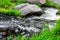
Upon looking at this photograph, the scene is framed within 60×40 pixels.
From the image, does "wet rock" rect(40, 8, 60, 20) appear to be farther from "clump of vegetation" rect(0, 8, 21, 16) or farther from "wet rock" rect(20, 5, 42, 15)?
"clump of vegetation" rect(0, 8, 21, 16)

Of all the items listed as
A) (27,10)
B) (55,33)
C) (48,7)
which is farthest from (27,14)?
(55,33)

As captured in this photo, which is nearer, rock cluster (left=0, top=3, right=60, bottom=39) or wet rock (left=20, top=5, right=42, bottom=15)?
rock cluster (left=0, top=3, right=60, bottom=39)

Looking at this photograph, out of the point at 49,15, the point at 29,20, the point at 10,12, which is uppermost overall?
the point at 10,12

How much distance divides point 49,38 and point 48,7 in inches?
257

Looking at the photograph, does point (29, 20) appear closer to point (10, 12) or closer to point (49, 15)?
point (10, 12)

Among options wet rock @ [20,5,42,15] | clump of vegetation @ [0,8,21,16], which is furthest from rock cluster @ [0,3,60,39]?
clump of vegetation @ [0,8,21,16]

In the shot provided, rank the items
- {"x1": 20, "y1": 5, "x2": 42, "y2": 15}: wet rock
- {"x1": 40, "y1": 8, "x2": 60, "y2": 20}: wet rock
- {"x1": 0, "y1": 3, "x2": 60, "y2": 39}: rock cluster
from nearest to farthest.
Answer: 1. {"x1": 0, "y1": 3, "x2": 60, "y2": 39}: rock cluster
2. {"x1": 40, "y1": 8, "x2": 60, "y2": 20}: wet rock
3. {"x1": 20, "y1": 5, "x2": 42, "y2": 15}: wet rock

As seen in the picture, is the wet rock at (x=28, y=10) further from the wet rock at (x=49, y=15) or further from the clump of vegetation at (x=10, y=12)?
the wet rock at (x=49, y=15)

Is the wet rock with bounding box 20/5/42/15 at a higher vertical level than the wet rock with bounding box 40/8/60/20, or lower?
higher

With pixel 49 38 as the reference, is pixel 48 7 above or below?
below

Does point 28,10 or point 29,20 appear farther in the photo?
point 28,10

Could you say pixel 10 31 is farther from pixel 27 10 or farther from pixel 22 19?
pixel 27 10

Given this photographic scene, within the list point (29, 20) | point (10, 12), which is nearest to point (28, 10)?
point (10, 12)

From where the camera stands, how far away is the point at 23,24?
9406 millimetres
